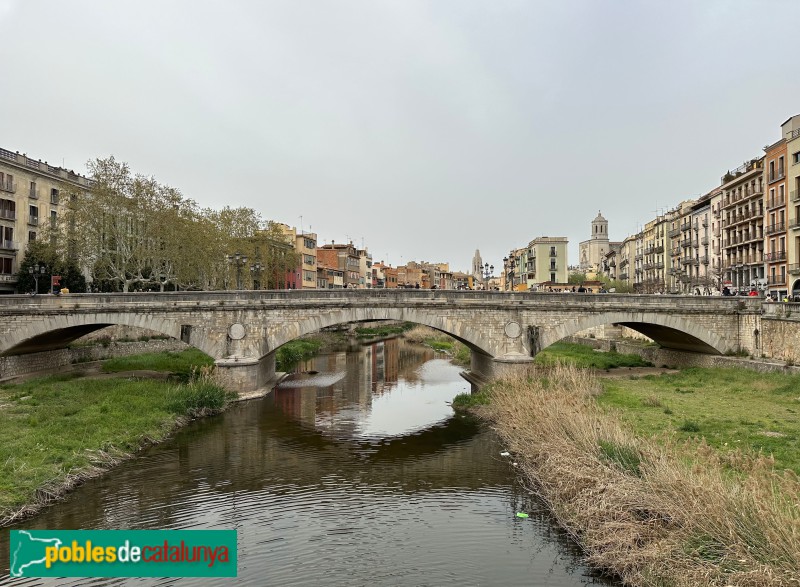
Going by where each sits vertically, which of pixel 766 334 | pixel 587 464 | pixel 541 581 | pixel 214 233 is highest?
pixel 214 233

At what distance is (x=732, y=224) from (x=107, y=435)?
56.1m

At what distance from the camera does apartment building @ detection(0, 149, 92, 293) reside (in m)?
53.2

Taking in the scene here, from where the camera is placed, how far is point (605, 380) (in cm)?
3394

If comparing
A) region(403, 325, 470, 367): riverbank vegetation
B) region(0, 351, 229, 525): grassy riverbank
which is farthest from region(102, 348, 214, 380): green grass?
region(403, 325, 470, 367): riverbank vegetation

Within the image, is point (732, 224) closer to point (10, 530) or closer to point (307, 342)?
point (307, 342)

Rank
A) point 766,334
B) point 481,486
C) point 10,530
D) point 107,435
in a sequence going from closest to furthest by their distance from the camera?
point 10,530 → point 481,486 → point 107,435 → point 766,334

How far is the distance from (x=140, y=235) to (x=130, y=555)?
38.7 meters

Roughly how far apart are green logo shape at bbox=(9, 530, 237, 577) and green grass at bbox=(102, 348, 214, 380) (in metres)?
23.8

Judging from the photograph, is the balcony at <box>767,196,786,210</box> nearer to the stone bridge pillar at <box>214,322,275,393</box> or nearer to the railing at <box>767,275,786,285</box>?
the railing at <box>767,275,786,285</box>

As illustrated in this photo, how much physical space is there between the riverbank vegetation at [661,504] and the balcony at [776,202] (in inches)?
1375

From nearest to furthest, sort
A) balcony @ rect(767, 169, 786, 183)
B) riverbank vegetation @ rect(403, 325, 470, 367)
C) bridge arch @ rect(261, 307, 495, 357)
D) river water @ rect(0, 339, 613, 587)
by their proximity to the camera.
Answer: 1. river water @ rect(0, 339, 613, 587)
2. bridge arch @ rect(261, 307, 495, 357)
3. balcony @ rect(767, 169, 786, 183)
4. riverbank vegetation @ rect(403, 325, 470, 367)

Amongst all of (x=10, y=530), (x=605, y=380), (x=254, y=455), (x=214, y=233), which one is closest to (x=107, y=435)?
(x=254, y=455)

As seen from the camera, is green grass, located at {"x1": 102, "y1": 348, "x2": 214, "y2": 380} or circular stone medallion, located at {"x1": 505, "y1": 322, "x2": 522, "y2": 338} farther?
green grass, located at {"x1": 102, "y1": 348, "x2": 214, "y2": 380}

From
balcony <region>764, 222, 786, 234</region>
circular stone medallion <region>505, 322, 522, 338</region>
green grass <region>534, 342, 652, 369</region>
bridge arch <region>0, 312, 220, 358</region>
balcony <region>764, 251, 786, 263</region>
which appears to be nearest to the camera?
bridge arch <region>0, 312, 220, 358</region>
